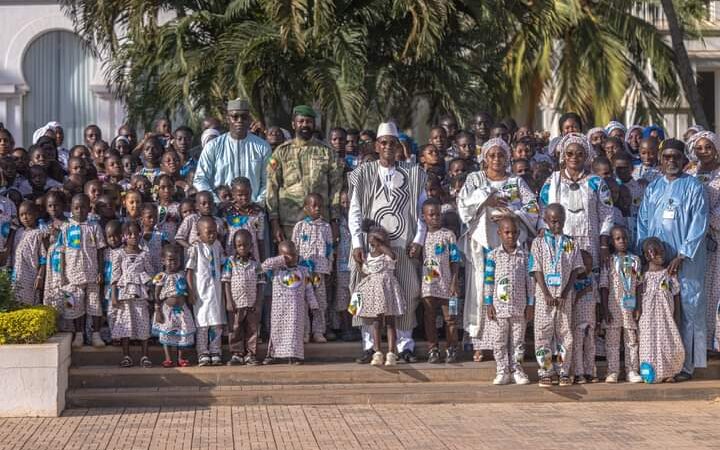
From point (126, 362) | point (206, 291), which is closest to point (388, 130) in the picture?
point (206, 291)

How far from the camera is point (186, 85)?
48.5 feet

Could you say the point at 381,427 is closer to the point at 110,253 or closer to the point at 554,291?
the point at 554,291

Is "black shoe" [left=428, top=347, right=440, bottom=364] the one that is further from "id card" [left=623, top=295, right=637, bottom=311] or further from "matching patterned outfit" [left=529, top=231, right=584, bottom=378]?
"id card" [left=623, top=295, right=637, bottom=311]

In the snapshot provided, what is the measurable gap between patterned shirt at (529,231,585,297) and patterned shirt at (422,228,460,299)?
0.81 meters

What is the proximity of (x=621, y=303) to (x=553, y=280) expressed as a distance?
28.0 inches

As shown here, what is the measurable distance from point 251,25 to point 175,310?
5.09 meters

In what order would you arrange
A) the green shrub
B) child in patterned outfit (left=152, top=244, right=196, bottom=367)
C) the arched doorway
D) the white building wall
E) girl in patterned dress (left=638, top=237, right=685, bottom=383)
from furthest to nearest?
1. the arched doorway
2. the white building wall
3. child in patterned outfit (left=152, top=244, right=196, bottom=367)
4. girl in patterned dress (left=638, top=237, right=685, bottom=383)
5. the green shrub

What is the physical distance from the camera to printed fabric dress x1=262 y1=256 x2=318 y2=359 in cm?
1123

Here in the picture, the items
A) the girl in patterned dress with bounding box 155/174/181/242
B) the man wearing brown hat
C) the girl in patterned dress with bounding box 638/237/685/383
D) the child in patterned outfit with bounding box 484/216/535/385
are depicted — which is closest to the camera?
the child in patterned outfit with bounding box 484/216/535/385

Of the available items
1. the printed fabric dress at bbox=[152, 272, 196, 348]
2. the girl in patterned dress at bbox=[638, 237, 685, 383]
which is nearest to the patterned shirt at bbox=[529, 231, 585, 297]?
the girl in patterned dress at bbox=[638, 237, 685, 383]

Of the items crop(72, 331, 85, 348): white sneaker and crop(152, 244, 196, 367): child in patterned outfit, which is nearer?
crop(152, 244, 196, 367): child in patterned outfit

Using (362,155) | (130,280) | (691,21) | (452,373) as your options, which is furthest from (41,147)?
(691,21)

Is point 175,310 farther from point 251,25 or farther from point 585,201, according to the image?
point 251,25

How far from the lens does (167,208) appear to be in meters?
11.8
